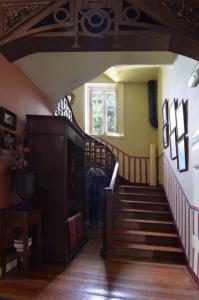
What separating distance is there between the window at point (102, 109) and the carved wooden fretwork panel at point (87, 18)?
6.37 m

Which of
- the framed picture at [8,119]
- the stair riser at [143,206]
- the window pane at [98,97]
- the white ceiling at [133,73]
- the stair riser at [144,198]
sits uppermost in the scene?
the white ceiling at [133,73]

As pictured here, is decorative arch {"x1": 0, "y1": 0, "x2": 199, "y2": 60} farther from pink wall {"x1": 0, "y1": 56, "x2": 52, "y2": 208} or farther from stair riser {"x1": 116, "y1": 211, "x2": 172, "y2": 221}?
stair riser {"x1": 116, "y1": 211, "x2": 172, "y2": 221}

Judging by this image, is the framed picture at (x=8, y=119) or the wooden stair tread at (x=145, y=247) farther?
the wooden stair tread at (x=145, y=247)

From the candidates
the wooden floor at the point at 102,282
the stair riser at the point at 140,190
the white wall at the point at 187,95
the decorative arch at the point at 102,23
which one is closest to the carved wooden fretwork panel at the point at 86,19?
the decorative arch at the point at 102,23

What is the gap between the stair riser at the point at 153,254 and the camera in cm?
453

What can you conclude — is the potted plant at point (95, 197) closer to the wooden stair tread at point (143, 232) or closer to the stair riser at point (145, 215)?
the stair riser at point (145, 215)

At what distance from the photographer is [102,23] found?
280 centimetres

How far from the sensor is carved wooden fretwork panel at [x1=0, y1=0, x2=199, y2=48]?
2744mm

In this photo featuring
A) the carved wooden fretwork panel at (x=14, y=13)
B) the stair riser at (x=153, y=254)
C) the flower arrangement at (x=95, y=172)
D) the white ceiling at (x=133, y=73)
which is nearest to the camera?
the carved wooden fretwork panel at (x=14, y=13)

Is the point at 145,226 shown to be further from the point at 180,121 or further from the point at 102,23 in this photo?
the point at 102,23

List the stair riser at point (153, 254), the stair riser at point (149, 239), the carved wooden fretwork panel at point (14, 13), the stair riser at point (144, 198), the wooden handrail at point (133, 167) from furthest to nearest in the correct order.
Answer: the wooden handrail at point (133, 167) < the stair riser at point (144, 198) < the stair riser at point (149, 239) < the stair riser at point (153, 254) < the carved wooden fretwork panel at point (14, 13)

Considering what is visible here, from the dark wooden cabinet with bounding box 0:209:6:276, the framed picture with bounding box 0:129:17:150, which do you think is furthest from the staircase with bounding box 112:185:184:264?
the framed picture with bounding box 0:129:17:150

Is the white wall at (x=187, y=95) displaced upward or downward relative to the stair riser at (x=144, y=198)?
upward

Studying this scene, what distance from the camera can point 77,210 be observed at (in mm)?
5539
